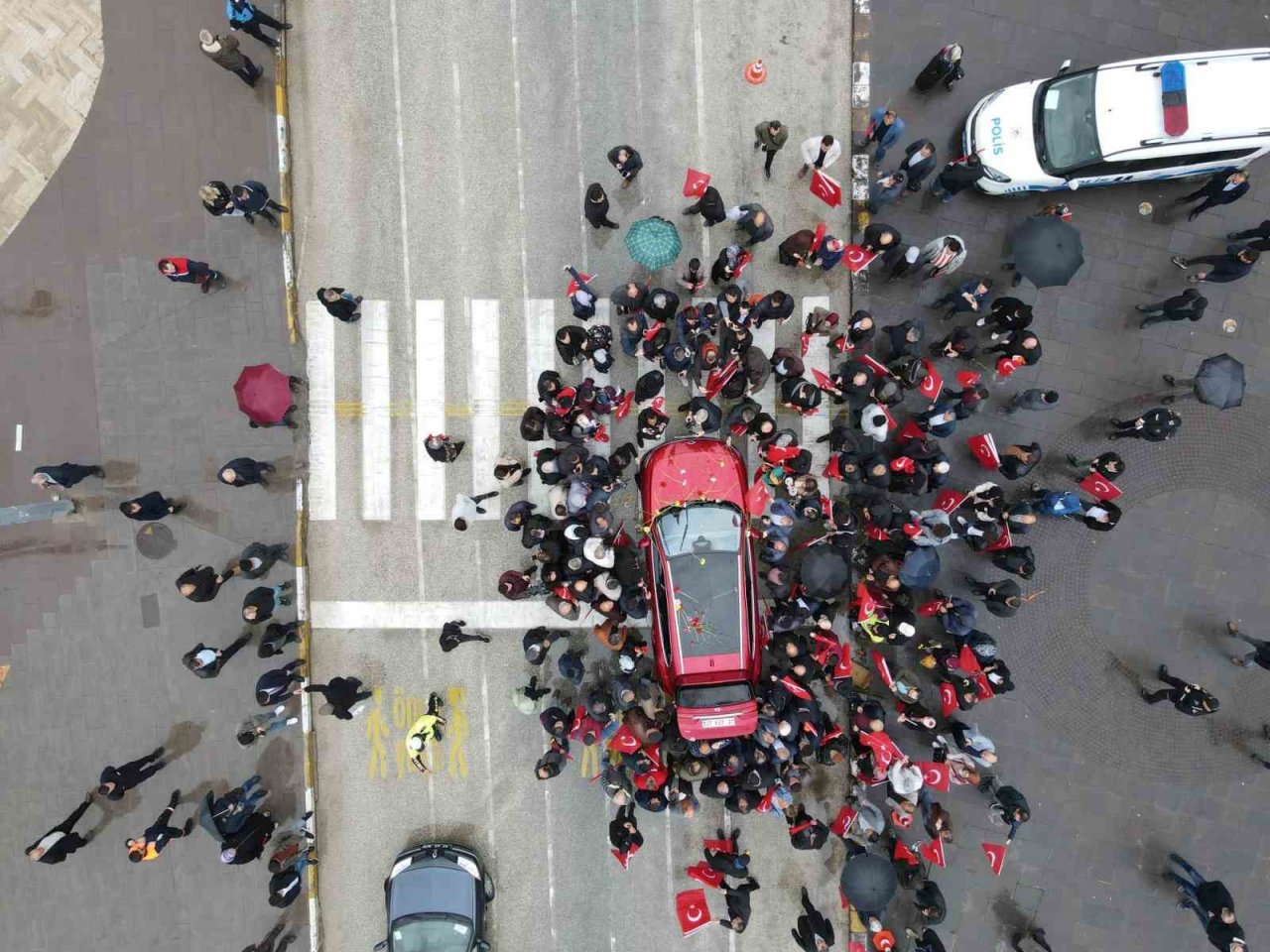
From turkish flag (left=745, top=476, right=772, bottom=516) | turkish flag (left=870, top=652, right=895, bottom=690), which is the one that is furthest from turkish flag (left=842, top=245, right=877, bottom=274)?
turkish flag (left=870, top=652, right=895, bottom=690)

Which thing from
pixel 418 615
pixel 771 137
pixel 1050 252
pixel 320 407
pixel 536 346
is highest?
pixel 771 137

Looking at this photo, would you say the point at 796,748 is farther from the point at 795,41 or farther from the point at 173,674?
the point at 795,41

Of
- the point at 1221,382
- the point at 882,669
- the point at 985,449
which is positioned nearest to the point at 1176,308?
the point at 1221,382

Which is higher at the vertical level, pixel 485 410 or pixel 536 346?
pixel 536 346

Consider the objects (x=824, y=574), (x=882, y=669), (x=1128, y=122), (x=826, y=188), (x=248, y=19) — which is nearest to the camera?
(x=824, y=574)

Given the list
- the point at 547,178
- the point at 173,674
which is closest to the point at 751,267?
Result: the point at 547,178

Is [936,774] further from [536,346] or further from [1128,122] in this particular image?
[1128,122]
